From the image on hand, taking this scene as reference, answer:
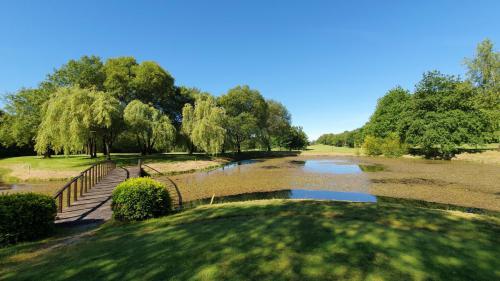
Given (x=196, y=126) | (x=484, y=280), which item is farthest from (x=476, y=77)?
(x=484, y=280)

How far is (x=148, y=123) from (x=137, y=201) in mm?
23412

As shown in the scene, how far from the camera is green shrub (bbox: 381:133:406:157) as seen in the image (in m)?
42.2

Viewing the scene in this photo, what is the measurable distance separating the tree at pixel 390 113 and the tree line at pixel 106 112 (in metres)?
32.2

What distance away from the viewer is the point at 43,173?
20.8m

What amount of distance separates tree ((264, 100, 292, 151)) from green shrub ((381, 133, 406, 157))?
24.1 meters

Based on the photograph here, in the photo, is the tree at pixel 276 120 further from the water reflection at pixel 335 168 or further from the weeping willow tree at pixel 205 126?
the water reflection at pixel 335 168

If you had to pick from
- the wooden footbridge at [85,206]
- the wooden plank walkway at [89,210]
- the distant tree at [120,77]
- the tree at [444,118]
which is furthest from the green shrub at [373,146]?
the wooden plank walkway at [89,210]

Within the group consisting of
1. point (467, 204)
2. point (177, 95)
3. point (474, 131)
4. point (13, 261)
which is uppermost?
point (177, 95)

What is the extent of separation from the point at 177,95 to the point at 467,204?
131 ft

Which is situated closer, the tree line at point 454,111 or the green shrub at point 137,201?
the green shrub at point 137,201

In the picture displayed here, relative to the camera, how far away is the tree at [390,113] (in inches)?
1773

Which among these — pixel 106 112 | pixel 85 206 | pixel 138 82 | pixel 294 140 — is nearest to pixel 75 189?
pixel 85 206

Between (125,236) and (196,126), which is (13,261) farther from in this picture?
(196,126)

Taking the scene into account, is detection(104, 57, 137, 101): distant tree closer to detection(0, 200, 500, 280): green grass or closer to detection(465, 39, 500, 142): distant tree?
detection(0, 200, 500, 280): green grass
